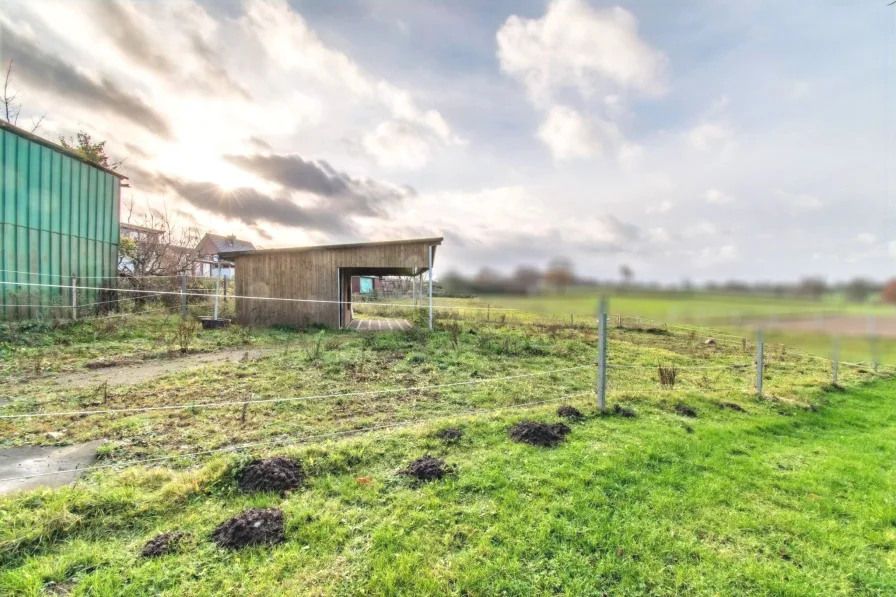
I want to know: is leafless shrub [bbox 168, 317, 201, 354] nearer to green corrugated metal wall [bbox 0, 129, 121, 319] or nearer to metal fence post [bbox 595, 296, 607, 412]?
green corrugated metal wall [bbox 0, 129, 121, 319]

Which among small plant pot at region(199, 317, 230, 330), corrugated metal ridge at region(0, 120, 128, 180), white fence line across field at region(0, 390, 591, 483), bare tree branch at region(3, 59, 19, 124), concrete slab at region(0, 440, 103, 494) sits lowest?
concrete slab at region(0, 440, 103, 494)

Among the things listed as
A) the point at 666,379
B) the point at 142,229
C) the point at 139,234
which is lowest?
the point at 666,379

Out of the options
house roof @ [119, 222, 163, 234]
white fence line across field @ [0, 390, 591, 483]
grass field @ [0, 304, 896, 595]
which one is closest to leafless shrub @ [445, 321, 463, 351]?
grass field @ [0, 304, 896, 595]

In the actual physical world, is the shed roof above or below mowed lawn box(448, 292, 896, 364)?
above

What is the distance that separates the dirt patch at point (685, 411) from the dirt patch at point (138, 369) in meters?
8.43

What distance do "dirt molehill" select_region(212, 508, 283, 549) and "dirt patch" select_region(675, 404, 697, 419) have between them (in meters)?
5.58

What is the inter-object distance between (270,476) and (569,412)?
3668 mm

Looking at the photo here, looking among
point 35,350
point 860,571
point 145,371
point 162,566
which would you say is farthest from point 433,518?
point 35,350

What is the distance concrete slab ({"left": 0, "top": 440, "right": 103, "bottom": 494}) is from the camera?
10.3 feet

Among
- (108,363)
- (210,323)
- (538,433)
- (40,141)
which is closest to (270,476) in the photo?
(538,433)

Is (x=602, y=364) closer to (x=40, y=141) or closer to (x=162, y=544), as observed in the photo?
(x=162, y=544)

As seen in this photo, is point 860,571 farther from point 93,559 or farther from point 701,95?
point 93,559

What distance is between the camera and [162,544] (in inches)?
95.5

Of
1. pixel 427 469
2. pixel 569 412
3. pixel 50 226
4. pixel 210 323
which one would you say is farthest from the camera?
pixel 210 323
